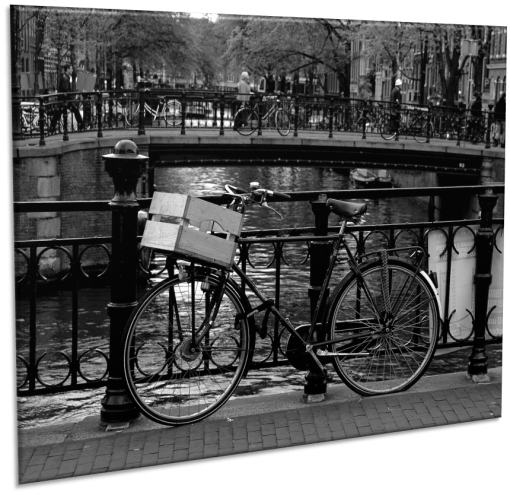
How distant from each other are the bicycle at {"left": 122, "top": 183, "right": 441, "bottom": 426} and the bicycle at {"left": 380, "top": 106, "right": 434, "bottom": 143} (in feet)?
71.1

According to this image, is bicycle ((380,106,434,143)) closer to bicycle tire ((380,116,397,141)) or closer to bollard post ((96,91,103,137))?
bicycle tire ((380,116,397,141))

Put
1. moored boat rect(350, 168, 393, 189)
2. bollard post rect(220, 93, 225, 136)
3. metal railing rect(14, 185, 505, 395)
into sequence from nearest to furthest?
metal railing rect(14, 185, 505, 395), bollard post rect(220, 93, 225, 136), moored boat rect(350, 168, 393, 189)

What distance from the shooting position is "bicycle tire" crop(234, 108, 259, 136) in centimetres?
2453

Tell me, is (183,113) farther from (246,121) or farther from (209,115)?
(246,121)

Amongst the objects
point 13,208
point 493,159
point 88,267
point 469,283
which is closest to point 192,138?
point 88,267

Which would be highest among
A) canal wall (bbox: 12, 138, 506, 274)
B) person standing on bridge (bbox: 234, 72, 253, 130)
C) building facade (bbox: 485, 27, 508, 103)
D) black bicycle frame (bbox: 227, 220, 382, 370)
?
building facade (bbox: 485, 27, 508, 103)

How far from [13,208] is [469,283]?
292 centimetres

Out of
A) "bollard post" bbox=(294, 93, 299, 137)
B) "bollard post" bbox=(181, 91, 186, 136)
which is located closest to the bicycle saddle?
"bollard post" bbox=(181, 91, 186, 136)

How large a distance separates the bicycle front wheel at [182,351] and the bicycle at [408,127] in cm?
2227

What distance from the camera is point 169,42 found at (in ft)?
107

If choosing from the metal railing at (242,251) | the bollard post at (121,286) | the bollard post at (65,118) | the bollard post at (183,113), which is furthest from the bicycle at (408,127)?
the bollard post at (121,286)

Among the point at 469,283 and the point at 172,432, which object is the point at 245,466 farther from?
the point at 469,283

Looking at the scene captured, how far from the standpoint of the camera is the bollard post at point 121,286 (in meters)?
4.24

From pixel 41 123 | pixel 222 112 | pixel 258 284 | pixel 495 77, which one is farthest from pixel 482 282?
pixel 495 77
